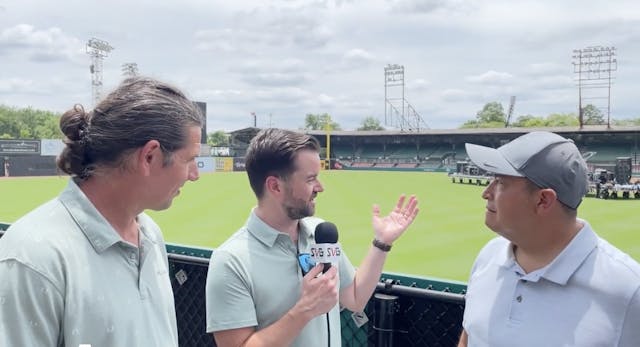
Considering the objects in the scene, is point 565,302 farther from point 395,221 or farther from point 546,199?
point 395,221

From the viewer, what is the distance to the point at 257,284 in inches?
89.1

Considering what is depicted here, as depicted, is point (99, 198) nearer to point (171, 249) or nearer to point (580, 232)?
point (580, 232)

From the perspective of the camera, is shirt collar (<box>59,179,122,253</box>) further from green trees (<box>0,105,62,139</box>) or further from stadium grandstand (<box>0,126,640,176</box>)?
green trees (<box>0,105,62,139</box>)

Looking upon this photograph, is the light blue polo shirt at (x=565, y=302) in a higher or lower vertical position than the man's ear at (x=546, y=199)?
lower

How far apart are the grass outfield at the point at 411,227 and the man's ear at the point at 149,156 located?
5116mm

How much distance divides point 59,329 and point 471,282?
1484 mm

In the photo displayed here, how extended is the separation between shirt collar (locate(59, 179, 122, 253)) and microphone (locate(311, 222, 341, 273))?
790 mm

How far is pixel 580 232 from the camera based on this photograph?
77.4 inches

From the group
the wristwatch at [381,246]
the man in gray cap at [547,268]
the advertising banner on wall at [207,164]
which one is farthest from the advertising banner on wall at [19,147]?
the man in gray cap at [547,268]

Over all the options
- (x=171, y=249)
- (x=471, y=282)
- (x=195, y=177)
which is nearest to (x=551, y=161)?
(x=471, y=282)

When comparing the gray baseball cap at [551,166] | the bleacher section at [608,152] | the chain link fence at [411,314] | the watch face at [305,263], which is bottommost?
the bleacher section at [608,152]

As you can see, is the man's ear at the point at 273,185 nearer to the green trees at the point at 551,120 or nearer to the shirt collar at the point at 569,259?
the shirt collar at the point at 569,259

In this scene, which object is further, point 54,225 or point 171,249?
point 171,249

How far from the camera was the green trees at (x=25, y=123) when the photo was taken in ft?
305
